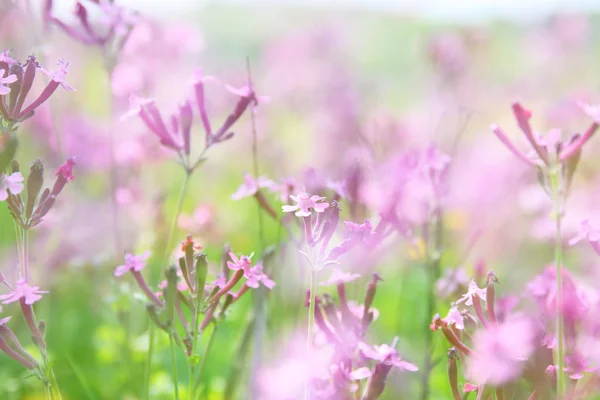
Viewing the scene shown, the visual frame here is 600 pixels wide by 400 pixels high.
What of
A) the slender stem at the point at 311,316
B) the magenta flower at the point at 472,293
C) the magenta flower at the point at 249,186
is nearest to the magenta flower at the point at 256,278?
the slender stem at the point at 311,316

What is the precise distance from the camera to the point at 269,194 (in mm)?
5109

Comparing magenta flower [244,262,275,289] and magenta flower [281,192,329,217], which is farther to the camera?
magenta flower [244,262,275,289]

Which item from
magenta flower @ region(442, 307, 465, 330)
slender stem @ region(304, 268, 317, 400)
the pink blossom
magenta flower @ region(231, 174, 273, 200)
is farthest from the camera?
magenta flower @ region(231, 174, 273, 200)

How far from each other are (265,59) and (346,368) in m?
6.48

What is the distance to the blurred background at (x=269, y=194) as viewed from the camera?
2.37m

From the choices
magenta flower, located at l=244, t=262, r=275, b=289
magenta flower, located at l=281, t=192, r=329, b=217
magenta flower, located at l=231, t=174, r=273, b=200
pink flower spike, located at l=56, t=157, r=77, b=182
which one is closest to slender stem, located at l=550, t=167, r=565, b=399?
magenta flower, located at l=281, t=192, r=329, b=217

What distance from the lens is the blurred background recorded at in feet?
7.79

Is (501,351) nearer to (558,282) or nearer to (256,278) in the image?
(558,282)

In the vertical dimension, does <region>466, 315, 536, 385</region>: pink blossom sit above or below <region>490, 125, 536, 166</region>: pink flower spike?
below

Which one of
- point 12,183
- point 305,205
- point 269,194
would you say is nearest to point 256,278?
point 305,205

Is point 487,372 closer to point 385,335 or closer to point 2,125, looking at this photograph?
point 2,125

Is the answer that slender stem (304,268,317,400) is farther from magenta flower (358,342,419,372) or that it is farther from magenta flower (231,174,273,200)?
magenta flower (231,174,273,200)

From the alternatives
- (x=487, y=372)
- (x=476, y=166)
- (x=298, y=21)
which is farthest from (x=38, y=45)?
(x=298, y=21)

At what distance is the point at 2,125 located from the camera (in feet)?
4.75
